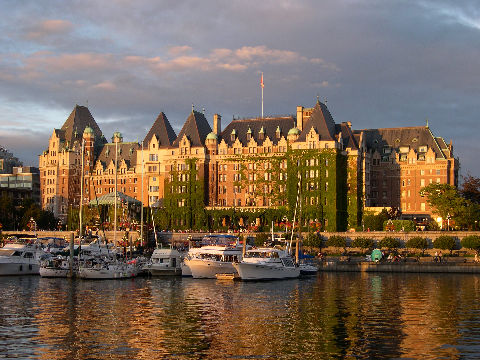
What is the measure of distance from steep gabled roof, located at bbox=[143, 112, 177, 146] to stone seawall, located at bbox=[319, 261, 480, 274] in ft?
245

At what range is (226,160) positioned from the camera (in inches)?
6427

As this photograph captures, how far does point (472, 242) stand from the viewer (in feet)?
397

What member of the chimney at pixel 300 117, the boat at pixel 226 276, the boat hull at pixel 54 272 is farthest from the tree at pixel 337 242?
the boat hull at pixel 54 272

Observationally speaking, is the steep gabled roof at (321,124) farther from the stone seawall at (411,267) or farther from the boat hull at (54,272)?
the boat hull at (54,272)

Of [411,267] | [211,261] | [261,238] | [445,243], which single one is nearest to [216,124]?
[261,238]

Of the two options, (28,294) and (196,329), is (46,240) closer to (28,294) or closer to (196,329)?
(28,294)

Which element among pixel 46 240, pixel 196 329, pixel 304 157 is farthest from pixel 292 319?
pixel 304 157

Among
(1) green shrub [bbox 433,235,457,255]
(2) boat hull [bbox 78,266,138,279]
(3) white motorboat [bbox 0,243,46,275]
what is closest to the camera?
(2) boat hull [bbox 78,266,138,279]

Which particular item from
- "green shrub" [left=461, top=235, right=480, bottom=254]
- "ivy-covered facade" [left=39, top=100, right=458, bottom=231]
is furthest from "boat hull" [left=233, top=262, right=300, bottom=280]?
"ivy-covered facade" [left=39, top=100, right=458, bottom=231]

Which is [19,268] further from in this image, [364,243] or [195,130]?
[195,130]

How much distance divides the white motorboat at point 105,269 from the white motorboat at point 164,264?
285 cm

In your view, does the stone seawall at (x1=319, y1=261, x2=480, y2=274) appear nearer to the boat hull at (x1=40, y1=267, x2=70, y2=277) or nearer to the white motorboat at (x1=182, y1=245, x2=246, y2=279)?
the white motorboat at (x1=182, y1=245, x2=246, y2=279)

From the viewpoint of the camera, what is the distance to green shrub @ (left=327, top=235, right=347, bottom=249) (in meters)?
132

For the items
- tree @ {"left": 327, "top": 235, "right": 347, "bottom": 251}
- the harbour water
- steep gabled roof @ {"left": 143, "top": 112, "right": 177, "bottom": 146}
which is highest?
steep gabled roof @ {"left": 143, "top": 112, "right": 177, "bottom": 146}
